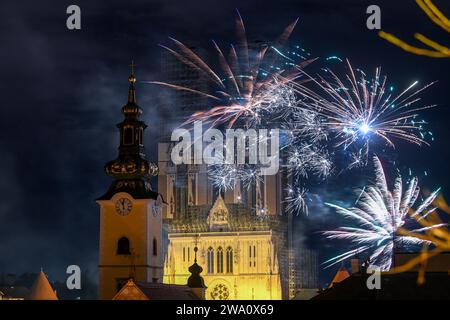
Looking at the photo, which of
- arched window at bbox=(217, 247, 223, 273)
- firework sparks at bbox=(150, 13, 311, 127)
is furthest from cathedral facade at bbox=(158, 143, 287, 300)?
firework sparks at bbox=(150, 13, 311, 127)

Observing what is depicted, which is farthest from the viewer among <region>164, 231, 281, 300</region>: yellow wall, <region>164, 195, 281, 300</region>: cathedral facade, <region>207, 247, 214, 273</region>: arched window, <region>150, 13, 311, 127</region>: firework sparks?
<region>207, 247, 214, 273</region>: arched window

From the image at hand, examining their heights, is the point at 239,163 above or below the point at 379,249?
above

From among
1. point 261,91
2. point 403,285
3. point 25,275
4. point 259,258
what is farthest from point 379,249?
point 25,275

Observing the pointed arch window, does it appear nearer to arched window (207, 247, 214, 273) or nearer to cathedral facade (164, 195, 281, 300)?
cathedral facade (164, 195, 281, 300)

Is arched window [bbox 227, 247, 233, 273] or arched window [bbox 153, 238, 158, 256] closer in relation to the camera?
arched window [bbox 153, 238, 158, 256]

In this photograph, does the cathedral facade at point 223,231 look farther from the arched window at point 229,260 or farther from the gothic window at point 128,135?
the gothic window at point 128,135

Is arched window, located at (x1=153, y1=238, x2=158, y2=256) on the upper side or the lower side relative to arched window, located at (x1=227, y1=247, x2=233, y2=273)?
lower
